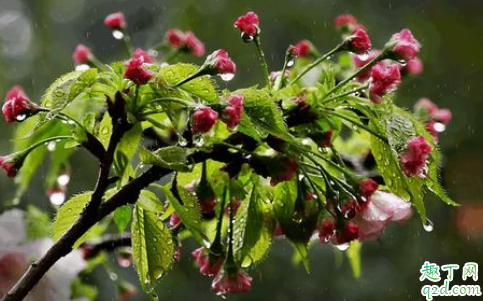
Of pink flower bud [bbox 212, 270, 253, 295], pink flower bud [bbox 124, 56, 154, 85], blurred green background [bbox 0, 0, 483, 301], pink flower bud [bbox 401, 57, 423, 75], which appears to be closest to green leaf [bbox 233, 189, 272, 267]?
pink flower bud [bbox 212, 270, 253, 295]

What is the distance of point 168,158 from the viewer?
21.6 inches

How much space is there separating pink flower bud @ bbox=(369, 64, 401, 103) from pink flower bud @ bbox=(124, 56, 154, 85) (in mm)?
161

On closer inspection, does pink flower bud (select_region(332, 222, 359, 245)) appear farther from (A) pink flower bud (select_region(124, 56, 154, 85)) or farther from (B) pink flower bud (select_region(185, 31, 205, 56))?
(B) pink flower bud (select_region(185, 31, 205, 56))

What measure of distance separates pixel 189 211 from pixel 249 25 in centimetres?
17

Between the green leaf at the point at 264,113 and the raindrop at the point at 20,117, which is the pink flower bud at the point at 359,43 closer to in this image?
the green leaf at the point at 264,113

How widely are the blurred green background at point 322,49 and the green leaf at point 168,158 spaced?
1.76 meters

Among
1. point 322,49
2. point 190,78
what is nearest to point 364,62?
point 190,78

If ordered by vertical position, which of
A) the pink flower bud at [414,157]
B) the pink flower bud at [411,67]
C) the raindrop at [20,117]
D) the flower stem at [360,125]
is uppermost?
the raindrop at [20,117]

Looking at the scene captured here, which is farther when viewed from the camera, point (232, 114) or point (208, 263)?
point (208, 263)

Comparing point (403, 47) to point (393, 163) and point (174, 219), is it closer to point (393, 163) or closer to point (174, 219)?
point (393, 163)

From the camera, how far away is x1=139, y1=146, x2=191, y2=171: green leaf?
539 millimetres

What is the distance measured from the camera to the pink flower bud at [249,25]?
26.6 inches

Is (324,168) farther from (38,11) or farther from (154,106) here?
(38,11)

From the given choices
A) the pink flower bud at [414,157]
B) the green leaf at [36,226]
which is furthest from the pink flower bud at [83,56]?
the pink flower bud at [414,157]
